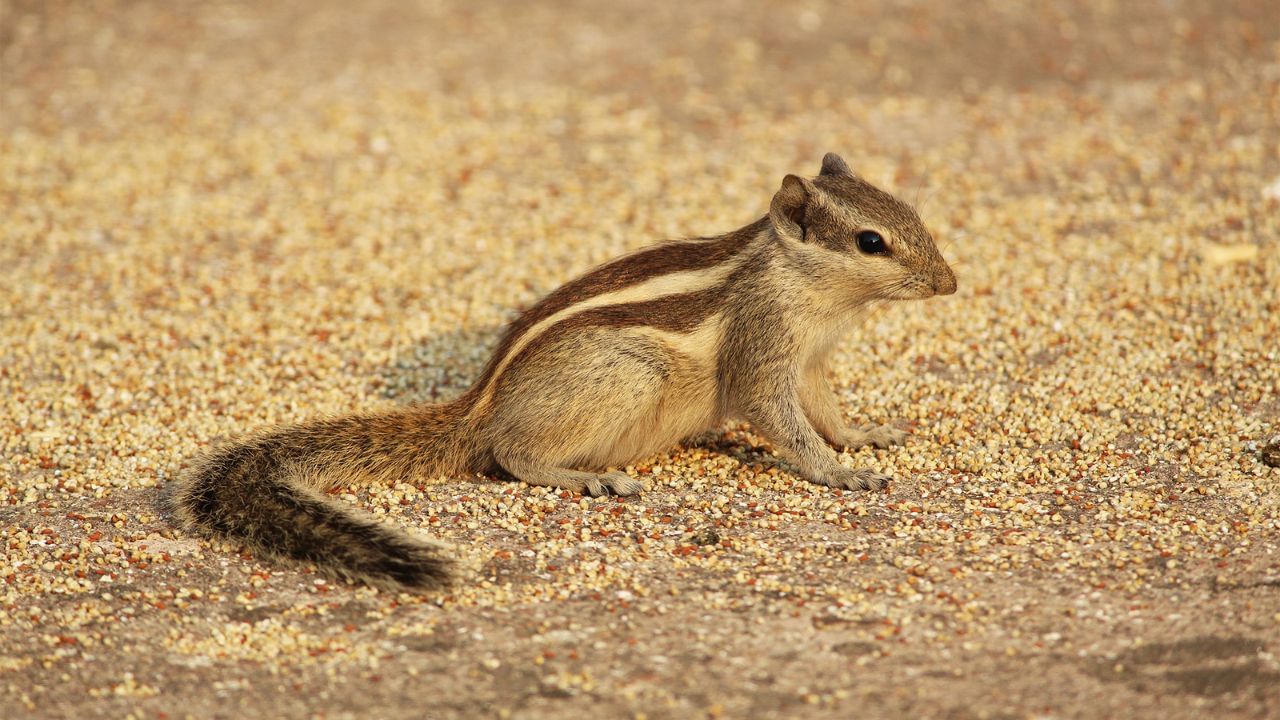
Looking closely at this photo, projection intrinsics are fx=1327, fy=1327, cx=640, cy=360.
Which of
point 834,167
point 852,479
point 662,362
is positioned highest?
point 834,167

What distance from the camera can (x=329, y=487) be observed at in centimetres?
527

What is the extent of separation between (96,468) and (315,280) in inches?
88.8

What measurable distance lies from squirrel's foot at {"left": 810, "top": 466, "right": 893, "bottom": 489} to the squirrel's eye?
2.90ft

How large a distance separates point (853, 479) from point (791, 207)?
112cm

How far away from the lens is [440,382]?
662 centimetres

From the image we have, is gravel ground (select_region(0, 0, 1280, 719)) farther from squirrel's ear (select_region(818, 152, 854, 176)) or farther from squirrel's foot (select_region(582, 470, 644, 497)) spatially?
squirrel's ear (select_region(818, 152, 854, 176))

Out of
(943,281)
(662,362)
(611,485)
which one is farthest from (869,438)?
(611,485)

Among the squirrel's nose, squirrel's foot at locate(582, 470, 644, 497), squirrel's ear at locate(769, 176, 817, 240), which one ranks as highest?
squirrel's ear at locate(769, 176, 817, 240)

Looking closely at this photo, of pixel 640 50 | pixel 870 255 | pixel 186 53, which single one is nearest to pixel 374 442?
pixel 870 255

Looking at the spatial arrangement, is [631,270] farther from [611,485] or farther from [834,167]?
[834,167]

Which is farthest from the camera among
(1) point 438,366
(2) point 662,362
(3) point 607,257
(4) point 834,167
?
(3) point 607,257

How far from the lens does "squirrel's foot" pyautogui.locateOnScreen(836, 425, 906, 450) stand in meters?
5.73

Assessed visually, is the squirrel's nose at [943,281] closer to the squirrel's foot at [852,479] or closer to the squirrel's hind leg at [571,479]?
the squirrel's foot at [852,479]

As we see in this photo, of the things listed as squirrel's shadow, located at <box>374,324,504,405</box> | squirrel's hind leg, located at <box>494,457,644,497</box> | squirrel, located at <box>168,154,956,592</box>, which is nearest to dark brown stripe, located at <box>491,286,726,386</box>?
squirrel, located at <box>168,154,956,592</box>
